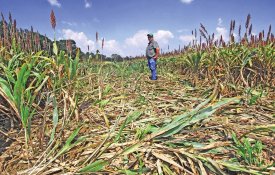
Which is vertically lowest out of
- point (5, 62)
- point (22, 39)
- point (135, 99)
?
point (135, 99)

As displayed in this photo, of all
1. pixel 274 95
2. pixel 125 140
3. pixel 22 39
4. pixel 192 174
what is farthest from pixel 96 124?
pixel 274 95

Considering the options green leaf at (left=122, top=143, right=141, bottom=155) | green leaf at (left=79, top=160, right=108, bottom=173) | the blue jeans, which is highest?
the blue jeans

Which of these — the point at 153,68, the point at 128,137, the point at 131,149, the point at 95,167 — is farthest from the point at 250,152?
the point at 153,68

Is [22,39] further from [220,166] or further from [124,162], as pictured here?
[220,166]

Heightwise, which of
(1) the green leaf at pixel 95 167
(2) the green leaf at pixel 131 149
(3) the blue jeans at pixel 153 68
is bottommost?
(1) the green leaf at pixel 95 167

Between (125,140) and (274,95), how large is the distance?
254 centimetres

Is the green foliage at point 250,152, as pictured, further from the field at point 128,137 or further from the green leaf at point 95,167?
the green leaf at point 95,167

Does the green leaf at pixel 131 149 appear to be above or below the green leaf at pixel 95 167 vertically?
above

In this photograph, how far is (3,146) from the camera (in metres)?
2.10

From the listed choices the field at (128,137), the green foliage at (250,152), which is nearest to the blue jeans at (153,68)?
the field at (128,137)

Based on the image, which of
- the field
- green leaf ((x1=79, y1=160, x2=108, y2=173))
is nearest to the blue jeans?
the field

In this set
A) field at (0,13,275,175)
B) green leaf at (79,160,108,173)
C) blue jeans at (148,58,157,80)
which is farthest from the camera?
blue jeans at (148,58,157,80)

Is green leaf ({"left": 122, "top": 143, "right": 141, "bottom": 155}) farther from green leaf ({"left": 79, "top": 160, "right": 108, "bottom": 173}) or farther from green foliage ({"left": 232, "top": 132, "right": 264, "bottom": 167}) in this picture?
green foliage ({"left": 232, "top": 132, "right": 264, "bottom": 167})

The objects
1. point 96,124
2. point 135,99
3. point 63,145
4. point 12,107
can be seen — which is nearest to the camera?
point 63,145
